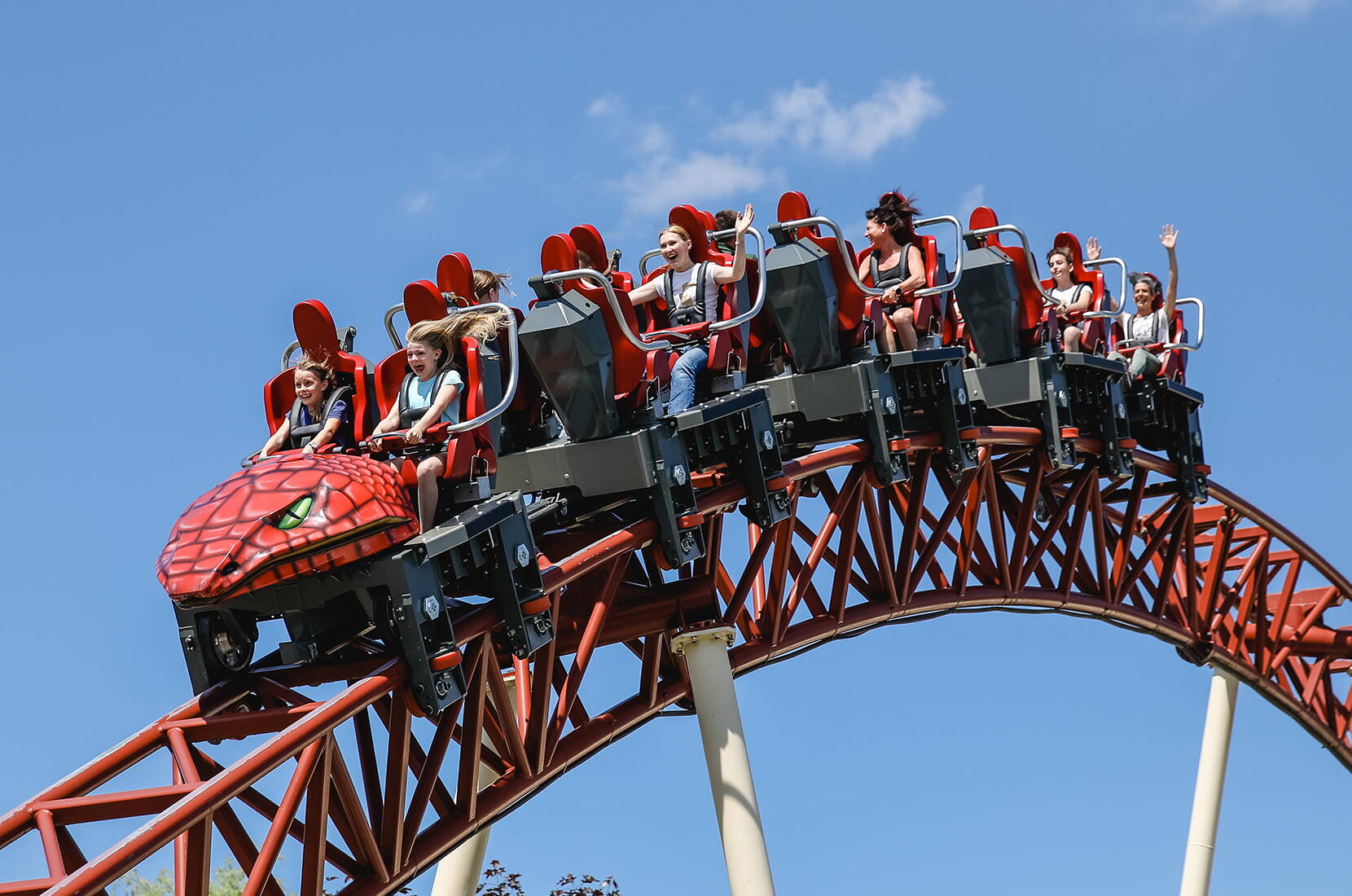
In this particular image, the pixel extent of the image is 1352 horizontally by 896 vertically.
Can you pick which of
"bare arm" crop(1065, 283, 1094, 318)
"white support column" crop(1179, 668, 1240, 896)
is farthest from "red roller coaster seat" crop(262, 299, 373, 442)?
"white support column" crop(1179, 668, 1240, 896)

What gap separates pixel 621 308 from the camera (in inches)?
296

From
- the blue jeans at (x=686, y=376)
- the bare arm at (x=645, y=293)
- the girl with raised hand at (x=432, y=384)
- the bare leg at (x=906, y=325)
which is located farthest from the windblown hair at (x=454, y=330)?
the bare leg at (x=906, y=325)

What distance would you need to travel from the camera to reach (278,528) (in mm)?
6156

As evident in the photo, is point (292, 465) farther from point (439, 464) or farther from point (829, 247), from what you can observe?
point (829, 247)

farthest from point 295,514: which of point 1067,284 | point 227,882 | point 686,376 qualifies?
point 227,882

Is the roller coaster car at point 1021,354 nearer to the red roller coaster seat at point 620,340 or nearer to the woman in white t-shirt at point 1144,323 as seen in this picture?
the woman in white t-shirt at point 1144,323

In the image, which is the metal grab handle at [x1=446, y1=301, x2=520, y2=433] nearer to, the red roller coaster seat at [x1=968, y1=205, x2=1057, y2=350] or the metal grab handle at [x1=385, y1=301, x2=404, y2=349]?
the metal grab handle at [x1=385, y1=301, x2=404, y2=349]

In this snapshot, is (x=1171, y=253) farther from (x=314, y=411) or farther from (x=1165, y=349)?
(x=314, y=411)

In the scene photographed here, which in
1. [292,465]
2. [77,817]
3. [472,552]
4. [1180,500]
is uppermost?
[292,465]

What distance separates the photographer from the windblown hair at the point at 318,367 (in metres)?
7.41

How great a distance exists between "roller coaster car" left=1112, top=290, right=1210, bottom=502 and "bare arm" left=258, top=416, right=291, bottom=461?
669cm

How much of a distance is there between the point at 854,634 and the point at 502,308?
4426 millimetres

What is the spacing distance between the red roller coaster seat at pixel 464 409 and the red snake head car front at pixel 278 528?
0.43 m

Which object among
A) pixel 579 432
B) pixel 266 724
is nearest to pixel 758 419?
pixel 579 432
